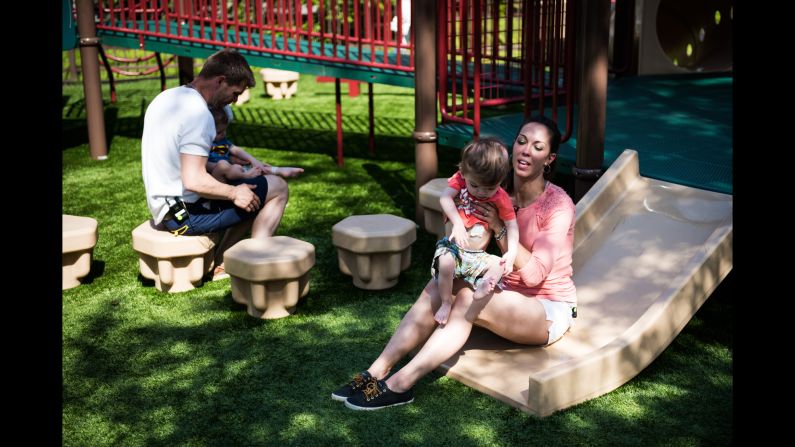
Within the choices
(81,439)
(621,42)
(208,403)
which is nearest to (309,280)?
(208,403)

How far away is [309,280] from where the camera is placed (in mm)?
5453

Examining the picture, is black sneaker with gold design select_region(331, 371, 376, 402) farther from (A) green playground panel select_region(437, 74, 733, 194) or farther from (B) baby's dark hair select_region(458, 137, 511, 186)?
(A) green playground panel select_region(437, 74, 733, 194)

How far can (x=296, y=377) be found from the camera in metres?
4.21

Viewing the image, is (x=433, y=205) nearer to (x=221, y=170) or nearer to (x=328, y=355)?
(x=221, y=170)

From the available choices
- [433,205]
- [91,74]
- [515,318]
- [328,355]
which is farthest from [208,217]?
[91,74]

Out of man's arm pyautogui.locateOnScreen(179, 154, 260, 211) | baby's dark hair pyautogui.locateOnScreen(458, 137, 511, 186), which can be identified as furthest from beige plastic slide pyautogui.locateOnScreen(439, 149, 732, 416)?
man's arm pyautogui.locateOnScreen(179, 154, 260, 211)

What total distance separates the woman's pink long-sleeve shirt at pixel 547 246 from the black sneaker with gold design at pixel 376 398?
77 cm

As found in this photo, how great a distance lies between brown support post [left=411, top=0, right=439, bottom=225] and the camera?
5988mm

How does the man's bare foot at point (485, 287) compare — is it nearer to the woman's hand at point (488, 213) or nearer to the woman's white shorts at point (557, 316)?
the woman's hand at point (488, 213)

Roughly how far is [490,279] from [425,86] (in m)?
2.74

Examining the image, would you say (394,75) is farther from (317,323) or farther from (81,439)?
(81,439)

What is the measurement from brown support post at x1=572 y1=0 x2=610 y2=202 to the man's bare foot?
194cm
